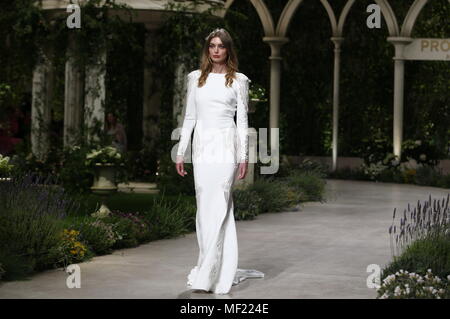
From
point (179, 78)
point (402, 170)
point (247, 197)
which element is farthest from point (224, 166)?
point (402, 170)

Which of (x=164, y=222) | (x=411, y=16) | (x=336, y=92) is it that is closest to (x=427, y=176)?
(x=336, y=92)

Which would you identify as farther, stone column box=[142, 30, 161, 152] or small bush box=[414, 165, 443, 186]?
small bush box=[414, 165, 443, 186]

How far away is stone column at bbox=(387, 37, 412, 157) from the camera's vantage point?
2058cm

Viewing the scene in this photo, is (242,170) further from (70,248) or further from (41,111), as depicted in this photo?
(41,111)

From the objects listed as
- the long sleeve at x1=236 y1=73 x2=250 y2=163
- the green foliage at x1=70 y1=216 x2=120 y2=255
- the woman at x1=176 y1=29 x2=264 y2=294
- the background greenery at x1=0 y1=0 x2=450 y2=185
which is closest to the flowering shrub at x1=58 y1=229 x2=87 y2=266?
the green foliage at x1=70 y1=216 x2=120 y2=255

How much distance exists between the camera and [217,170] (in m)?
7.11

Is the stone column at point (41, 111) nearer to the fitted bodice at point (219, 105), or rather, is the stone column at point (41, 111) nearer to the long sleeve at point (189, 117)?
the long sleeve at point (189, 117)

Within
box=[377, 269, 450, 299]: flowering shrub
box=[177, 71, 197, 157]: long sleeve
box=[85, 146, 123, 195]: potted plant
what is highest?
box=[177, 71, 197, 157]: long sleeve

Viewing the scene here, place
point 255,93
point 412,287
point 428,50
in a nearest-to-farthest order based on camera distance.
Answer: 1. point 412,287
2. point 255,93
3. point 428,50

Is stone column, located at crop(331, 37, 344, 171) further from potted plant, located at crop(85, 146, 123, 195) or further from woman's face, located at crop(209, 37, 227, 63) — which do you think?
woman's face, located at crop(209, 37, 227, 63)

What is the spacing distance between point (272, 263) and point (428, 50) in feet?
42.3

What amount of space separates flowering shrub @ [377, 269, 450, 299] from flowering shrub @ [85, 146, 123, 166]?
4523 mm

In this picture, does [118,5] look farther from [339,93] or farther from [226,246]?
[339,93]

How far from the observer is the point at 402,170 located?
20.8m
